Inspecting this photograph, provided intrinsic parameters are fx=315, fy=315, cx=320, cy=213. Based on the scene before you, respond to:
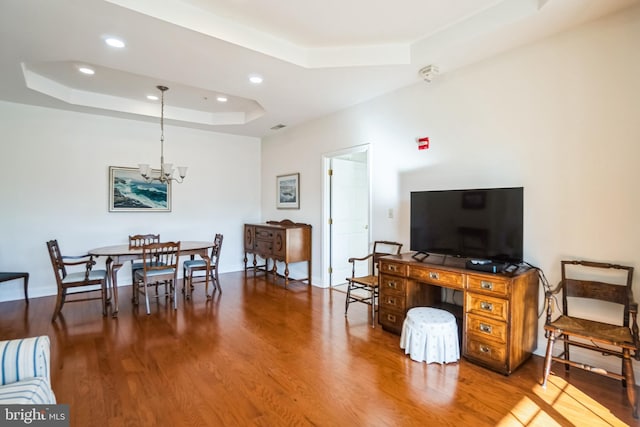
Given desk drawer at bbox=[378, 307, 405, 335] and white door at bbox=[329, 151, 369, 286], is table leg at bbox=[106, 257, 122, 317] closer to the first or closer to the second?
white door at bbox=[329, 151, 369, 286]

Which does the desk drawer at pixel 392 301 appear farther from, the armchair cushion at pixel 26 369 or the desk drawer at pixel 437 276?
the armchair cushion at pixel 26 369

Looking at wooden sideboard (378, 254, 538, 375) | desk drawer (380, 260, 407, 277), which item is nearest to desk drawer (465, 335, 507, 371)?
wooden sideboard (378, 254, 538, 375)

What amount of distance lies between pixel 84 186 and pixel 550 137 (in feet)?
20.4

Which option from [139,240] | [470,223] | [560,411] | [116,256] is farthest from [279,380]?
[139,240]

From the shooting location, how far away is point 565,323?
7.75ft

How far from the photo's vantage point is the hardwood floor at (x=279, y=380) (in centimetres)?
203

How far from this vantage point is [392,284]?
3312mm

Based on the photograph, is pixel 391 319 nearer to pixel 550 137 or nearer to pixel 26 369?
pixel 550 137

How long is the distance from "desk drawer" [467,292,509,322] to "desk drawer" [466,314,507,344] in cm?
4

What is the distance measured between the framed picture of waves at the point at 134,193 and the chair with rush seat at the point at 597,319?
225 inches

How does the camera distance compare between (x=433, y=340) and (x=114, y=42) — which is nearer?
(x=433, y=340)

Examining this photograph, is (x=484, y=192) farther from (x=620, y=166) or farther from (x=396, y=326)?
(x=396, y=326)

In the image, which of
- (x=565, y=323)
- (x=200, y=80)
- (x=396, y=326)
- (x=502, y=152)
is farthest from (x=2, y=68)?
(x=565, y=323)

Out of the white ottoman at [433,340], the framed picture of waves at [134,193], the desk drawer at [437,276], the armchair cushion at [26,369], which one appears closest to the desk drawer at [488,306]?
the desk drawer at [437,276]
